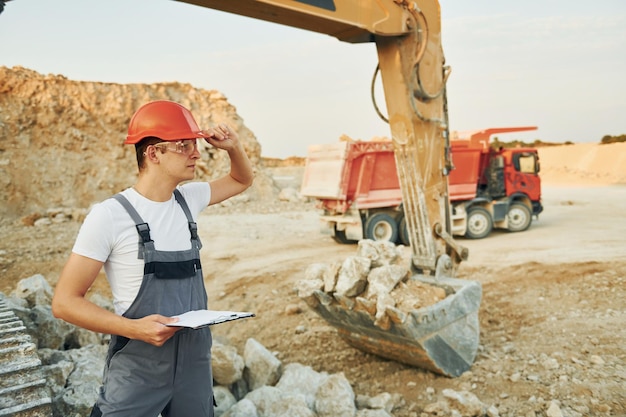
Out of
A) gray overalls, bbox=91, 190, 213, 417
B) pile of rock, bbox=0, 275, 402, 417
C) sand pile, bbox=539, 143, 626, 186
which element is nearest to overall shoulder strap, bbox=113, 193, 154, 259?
gray overalls, bbox=91, 190, 213, 417

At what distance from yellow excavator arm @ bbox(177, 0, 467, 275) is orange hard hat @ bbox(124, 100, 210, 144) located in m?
2.41

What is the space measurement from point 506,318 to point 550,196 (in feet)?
57.0

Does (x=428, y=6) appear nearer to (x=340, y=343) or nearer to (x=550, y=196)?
(x=340, y=343)

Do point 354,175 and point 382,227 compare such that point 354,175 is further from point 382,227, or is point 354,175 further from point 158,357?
point 158,357

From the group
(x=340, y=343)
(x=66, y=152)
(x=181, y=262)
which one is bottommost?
(x=340, y=343)

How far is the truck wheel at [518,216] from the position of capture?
12.1 metres

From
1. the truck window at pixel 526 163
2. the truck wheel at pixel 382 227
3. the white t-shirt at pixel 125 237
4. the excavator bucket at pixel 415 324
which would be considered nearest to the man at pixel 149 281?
the white t-shirt at pixel 125 237

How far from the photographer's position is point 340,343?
539 centimetres

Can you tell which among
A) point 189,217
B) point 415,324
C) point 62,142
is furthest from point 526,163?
point 62,142

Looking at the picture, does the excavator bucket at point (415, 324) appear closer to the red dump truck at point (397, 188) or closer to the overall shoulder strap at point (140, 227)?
the overall shoulder strap at point (140, 227)

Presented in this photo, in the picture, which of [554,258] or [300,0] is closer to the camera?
[300,0]

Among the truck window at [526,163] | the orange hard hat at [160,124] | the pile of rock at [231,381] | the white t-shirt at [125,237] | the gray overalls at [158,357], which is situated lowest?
the pile of rock at [231,381]

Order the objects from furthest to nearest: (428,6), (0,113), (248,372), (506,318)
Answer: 1. (0,113)
2. (506,318)
3. (428,6)
4. (248,372)

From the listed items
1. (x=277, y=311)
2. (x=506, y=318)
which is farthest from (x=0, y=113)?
(x=506, y=318)
